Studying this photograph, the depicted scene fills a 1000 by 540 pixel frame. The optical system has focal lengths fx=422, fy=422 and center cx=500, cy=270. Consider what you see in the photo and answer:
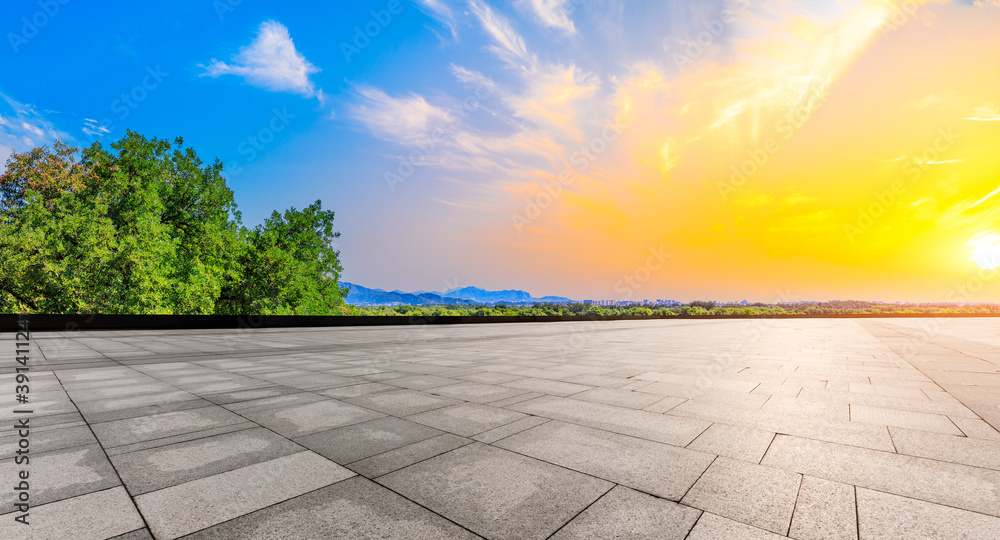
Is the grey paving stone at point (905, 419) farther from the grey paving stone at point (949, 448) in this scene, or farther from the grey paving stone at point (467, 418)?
the grey paving stone at point (467, 418)

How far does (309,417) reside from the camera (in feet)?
17.6

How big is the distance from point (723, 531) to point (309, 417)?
4.68 meters

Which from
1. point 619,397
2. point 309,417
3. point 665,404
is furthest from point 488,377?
point 309,417

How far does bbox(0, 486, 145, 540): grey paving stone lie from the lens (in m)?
2.58

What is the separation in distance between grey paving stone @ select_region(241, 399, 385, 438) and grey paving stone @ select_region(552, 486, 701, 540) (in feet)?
10.8

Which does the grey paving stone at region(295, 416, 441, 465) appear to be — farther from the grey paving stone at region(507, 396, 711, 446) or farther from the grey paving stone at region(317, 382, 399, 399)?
the grey paving stone at region(317, 382, 399, 399)

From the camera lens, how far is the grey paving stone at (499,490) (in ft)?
9.02

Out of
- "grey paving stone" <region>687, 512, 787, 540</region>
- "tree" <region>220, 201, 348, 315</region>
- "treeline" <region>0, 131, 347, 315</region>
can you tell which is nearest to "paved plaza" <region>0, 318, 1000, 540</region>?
"grey paving stone" <region>687, 512, 787, 540</region>

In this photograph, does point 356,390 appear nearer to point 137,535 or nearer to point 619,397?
point 619,397

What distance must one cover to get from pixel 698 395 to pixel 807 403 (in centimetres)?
148

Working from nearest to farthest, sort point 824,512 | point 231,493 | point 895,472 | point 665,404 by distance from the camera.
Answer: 1. point 824,512
2. point 231,493
3. point 895,472
4. point 665,404

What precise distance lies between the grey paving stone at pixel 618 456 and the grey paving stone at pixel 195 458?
2298 millimetres

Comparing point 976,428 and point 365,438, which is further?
point 976,428

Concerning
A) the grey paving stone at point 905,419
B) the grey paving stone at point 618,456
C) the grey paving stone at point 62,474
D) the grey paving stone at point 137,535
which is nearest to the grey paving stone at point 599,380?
the grey paving stone at point 618,456
